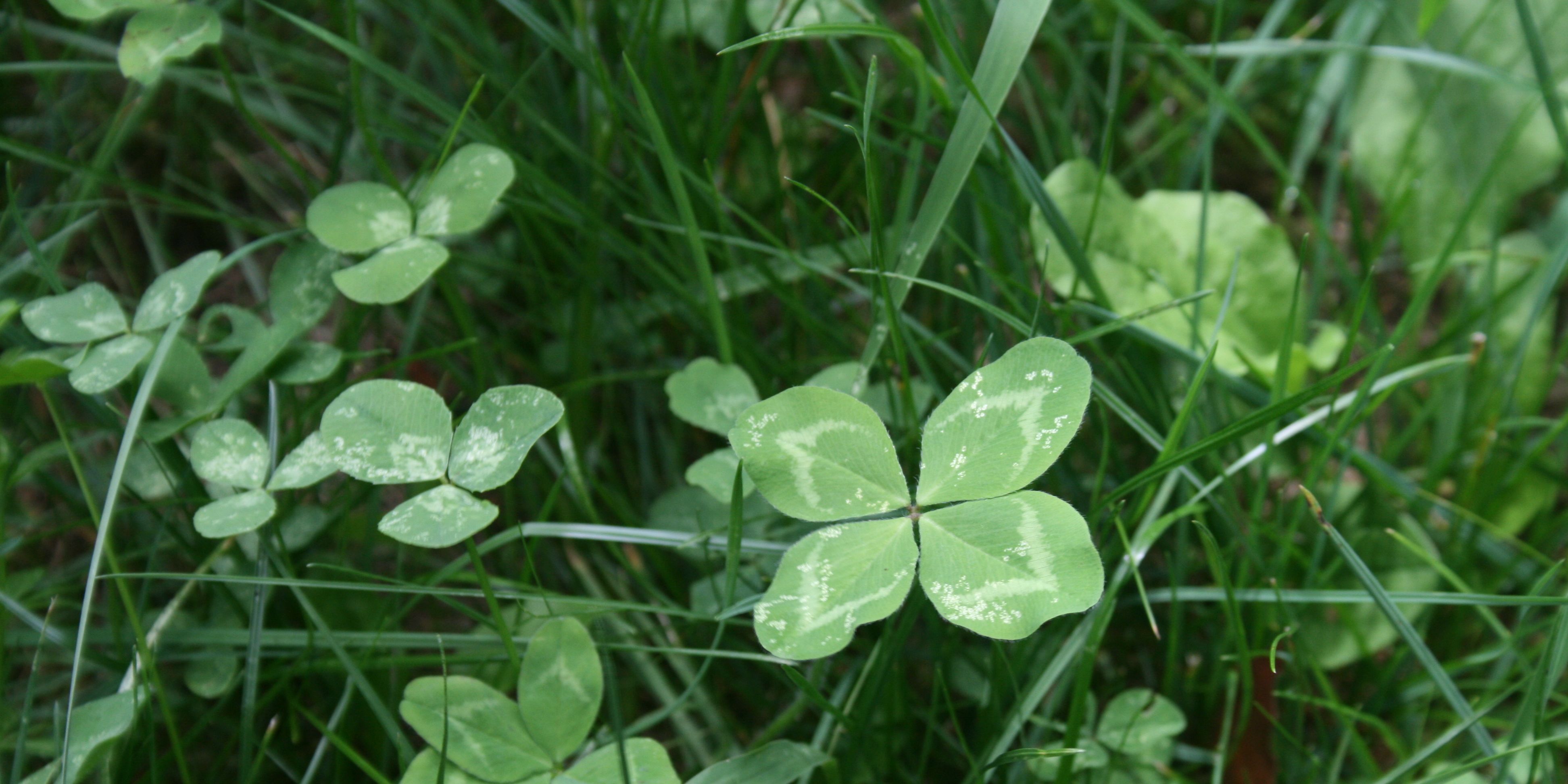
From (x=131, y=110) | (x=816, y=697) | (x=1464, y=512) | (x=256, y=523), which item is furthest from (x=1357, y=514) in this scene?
(x=131, y=110)

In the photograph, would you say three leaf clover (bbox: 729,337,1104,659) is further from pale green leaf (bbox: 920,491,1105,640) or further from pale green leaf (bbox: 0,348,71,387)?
pale green leaf (bbox: 0,348,71,387)

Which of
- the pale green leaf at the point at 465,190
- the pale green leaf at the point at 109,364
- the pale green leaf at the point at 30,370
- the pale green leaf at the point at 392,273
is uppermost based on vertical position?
the pale green leaf at the point at 465,190

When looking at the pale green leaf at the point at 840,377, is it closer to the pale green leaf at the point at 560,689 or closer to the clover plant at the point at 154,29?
the pale green leaf at the point at 560,689

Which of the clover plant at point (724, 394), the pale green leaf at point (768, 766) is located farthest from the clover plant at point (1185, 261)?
the pale green leaf at point (768, 766)

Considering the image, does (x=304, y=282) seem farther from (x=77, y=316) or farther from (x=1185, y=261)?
(x=1185, y=261)

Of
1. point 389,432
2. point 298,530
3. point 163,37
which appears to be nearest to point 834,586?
point 389,432

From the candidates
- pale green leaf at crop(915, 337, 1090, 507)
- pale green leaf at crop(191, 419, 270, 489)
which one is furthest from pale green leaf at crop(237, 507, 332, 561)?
pale green leaf at crop(915, 337, 1090, 507)
